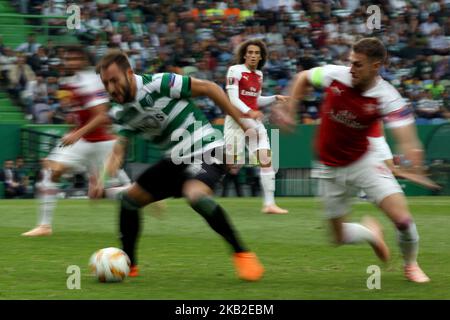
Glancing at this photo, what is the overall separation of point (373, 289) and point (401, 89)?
16898 millimetres

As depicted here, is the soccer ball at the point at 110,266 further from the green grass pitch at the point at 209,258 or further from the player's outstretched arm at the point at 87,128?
the player's outstretched arm at the point at 87,128

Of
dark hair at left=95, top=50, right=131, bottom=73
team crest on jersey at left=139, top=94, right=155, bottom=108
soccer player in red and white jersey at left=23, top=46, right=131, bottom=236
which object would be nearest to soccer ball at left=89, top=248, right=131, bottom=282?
team crest on jersey at left=139, top=94, right=155, bottom=108

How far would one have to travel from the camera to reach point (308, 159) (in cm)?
2277

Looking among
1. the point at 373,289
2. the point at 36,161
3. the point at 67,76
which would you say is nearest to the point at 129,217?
the point at 373,289

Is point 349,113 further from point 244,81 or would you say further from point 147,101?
point 244,81

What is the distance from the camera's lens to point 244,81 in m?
14.9

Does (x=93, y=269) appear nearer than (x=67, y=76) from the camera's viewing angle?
Yes

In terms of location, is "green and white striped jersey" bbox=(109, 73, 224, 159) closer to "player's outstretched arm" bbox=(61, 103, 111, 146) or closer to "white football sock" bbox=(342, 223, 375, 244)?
"white football sock" bbox=(342, 223, 375, 244)

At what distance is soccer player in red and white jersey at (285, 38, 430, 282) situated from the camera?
26.2 feet

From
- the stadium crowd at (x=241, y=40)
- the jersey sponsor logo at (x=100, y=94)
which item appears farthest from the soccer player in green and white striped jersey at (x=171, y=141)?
the stadium crowd at (x=241, y=40)

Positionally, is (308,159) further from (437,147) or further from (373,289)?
(373,289)

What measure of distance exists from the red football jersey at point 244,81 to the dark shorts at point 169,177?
6.66 meters

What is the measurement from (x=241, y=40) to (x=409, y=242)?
17089 mm

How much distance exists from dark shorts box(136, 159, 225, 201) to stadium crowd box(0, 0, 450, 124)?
574 inches
